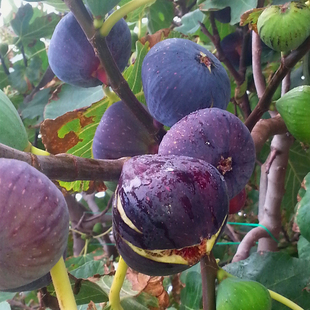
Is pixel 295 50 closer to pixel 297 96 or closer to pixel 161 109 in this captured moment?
pixel 297 96

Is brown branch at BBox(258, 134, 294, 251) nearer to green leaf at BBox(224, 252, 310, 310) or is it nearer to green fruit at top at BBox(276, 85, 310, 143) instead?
green leaf at BBox(224, 252, 310, 310)

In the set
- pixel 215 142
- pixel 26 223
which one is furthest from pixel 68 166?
pixel 215 142

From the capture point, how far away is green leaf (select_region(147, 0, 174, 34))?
1.42 metres

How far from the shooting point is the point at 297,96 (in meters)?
0.76

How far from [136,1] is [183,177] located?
0.36 m

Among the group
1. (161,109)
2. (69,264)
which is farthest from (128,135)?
(69,264)

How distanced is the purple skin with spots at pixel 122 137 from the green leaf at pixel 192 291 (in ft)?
1.33

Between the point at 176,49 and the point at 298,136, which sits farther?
the point at 298,136

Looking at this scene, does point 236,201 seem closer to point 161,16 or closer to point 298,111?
point 298,111

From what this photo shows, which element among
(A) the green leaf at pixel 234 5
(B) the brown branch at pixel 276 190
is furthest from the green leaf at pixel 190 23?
(B) the brown branch at pixel 276 190

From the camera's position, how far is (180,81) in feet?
2.14

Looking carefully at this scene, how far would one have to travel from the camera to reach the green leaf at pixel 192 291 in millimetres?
923

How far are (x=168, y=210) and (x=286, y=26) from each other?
511mm

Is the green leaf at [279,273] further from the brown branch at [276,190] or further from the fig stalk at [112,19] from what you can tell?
the fig stalk at [112,19]
